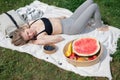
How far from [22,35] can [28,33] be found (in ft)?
0.55

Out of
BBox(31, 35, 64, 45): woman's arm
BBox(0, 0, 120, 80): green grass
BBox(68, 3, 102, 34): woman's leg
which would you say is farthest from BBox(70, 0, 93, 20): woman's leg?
BBox(0, 0, 120, 80): green grass

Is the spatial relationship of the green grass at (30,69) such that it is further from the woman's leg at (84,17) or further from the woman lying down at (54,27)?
the woman's leg at (84,17)

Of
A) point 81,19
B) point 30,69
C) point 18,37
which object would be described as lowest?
point 30,69

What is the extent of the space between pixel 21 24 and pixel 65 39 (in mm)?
1302

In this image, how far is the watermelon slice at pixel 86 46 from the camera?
24.8ft

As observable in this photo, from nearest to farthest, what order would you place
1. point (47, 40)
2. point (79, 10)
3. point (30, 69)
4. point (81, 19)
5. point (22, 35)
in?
point (30, 69) → point (22, 35) → point (47, 40) → point (81, 19) → point (79, 10)

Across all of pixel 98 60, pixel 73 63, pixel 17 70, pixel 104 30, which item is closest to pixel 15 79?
pixel 17 70

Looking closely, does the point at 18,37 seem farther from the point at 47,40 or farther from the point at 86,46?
the point at 86,46

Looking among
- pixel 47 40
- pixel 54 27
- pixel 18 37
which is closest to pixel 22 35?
pixel 18 37

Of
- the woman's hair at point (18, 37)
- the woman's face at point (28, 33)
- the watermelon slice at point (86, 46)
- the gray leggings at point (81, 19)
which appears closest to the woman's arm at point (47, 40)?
the woman's face at point (28, 33)

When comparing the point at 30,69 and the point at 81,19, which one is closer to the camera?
the point at 30,69

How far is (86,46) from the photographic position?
780 cm

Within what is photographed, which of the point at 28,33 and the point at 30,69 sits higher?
the point at 28,33

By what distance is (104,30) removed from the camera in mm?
8648
